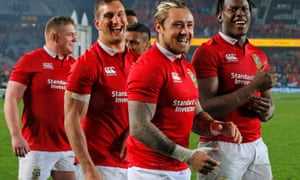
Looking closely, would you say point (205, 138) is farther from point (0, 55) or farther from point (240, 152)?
point (0, 55)

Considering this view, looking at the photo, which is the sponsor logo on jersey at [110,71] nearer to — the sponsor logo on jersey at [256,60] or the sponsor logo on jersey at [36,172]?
the sponsor logo on jersey at [256,60]

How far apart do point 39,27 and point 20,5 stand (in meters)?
3.04

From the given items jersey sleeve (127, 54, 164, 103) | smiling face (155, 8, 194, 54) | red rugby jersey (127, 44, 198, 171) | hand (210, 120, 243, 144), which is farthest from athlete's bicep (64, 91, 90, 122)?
hand (210, 120, 243, 144)

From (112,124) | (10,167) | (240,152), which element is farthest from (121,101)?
(10,167)

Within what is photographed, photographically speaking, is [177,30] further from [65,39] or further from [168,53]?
[65,39]

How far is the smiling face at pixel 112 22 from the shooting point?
397 cm

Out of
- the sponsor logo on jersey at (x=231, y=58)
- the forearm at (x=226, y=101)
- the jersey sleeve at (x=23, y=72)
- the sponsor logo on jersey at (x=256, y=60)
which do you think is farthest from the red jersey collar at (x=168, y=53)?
the jersey sleeve at (x=23, y=72)

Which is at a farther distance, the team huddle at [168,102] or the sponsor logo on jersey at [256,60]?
the sponsor logo on jersey at [256,60]

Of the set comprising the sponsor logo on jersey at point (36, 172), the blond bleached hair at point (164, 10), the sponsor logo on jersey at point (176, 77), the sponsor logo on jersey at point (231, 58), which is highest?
the blond bleached hair at point (164, 10)

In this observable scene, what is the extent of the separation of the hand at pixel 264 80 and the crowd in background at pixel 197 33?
119 feet

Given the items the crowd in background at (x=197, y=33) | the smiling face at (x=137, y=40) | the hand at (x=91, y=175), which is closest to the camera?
the hand at (x=91, y=175)

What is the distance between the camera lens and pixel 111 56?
13.2 feet

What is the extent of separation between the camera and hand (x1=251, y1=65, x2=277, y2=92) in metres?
3.91

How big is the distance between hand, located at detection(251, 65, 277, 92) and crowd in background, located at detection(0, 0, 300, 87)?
1422 inches
